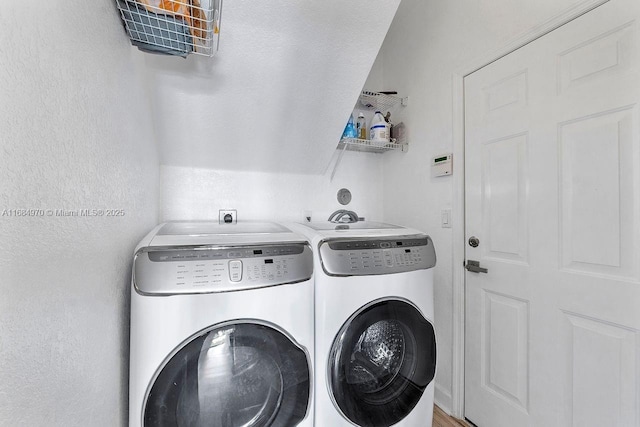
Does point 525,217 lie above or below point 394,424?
above

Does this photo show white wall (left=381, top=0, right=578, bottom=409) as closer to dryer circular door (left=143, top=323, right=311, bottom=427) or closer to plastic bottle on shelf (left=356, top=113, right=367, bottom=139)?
plastic bottle on shelf (left=356, top=113, right=367, bottom=139)

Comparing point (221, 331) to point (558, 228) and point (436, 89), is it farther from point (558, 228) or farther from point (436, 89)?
point (436, 89)

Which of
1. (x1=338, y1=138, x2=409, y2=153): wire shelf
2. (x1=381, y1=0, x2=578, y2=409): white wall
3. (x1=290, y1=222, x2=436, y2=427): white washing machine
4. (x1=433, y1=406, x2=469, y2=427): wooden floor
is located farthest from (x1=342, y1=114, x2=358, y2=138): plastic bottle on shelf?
(x1=433, y1=406, x2=469, y2=427): wooden floor

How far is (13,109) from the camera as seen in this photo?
0.38 metres

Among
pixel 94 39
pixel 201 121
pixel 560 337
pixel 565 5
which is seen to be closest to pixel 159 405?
pixel 94 39

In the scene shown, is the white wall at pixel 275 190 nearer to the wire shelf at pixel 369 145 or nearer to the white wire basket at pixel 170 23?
the wire shelf at pixel 369 145

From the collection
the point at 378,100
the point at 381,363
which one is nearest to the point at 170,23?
the point at 378,100

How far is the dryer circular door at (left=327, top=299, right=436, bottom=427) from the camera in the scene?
1132 millimetres

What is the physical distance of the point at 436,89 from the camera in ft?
5.94

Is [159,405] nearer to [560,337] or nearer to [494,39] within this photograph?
[560,337]

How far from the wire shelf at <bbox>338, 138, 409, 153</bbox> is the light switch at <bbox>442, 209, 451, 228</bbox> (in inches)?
23.0

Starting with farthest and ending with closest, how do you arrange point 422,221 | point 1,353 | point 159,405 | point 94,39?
point 422,221 < point 159,405 < point 94,39 < point 1,353

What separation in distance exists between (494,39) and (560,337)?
1.50 metres

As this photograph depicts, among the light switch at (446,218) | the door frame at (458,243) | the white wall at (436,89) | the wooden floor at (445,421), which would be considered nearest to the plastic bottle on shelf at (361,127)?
the white wall at (436,89)
